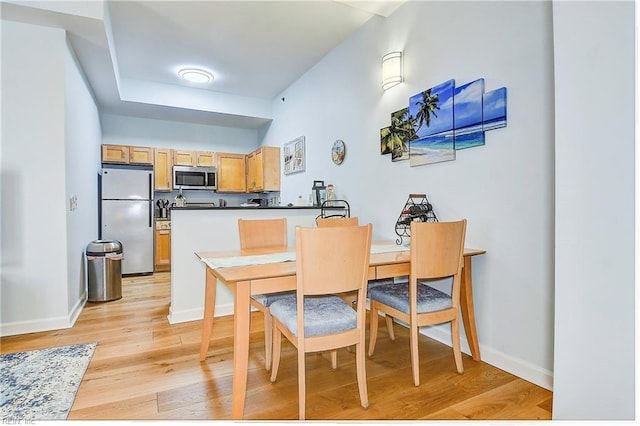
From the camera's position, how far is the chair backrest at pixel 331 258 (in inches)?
61.0

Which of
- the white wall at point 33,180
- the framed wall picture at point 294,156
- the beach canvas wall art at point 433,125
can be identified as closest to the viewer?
the beach canvas wall art at point 433,125

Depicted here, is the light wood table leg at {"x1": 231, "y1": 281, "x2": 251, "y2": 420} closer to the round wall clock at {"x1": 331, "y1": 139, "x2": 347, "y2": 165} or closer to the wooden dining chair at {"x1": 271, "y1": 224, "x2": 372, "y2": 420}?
the wooden dining chair at {"x1": 271, "y1": 224, "x2": 372, "y2": 420}

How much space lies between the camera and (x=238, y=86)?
505 cm

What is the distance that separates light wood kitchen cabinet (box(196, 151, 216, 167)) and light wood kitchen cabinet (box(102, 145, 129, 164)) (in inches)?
43.7

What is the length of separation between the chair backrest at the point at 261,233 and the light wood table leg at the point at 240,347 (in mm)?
975

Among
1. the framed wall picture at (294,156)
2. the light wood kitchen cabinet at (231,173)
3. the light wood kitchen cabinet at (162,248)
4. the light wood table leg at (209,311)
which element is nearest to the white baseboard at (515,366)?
the light wood table leg at (209,311)

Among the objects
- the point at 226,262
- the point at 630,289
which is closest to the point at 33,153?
the point at 226,262

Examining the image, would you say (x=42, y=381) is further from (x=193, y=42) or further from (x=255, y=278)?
(x=193, y=42)

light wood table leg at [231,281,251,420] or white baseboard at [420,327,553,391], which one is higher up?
light wood table leg at [231,281,251,420]

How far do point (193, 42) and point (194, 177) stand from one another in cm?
259

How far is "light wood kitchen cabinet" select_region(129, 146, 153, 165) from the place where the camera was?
5.46 m

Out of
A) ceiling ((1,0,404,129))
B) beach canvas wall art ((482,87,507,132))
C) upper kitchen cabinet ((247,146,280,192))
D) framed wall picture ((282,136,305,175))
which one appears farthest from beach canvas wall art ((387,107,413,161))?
upper kitchen cabinet ((247,146,280,192))

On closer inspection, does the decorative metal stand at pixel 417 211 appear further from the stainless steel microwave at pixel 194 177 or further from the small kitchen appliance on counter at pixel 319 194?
the stainless steel microwave at pixel 194 177

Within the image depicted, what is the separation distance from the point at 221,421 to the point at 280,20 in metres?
3.36
